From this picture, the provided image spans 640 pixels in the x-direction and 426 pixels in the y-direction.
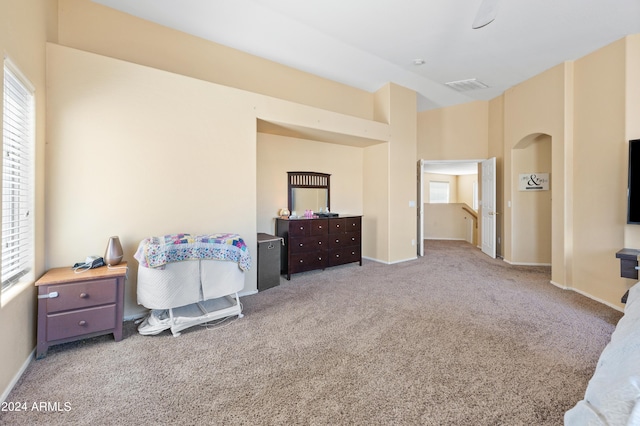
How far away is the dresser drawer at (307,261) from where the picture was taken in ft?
13.5

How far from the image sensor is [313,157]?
4.93 meters

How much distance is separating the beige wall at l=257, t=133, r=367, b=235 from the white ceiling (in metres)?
1.31

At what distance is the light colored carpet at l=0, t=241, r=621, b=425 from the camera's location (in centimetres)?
148

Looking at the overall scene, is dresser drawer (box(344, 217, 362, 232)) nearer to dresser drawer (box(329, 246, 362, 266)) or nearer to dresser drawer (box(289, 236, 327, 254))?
dresser drawer (box(329, 246, 362, 266))

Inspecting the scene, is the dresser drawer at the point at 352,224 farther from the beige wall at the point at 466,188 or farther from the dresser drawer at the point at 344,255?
the beige wall at the point at 466,188

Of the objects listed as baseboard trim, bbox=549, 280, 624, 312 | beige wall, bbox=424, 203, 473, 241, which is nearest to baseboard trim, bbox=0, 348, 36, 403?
baseboard trim, bbox=549, 280, 624, 312

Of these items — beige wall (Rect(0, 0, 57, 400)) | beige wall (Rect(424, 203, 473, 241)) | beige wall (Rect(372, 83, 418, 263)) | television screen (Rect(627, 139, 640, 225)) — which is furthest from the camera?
beige wall (Rect(424, 203, 473, 241))

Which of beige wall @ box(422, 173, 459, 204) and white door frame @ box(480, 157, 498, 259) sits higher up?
beige wall @ box(422, 173, 459, 204)

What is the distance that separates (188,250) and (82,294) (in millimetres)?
822

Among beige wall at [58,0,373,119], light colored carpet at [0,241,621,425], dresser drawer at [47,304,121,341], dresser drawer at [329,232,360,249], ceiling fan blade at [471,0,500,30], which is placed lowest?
light colored carpet at [0,241,621,425]

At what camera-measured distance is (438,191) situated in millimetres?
10695

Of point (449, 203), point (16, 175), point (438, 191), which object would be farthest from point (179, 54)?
point (438, 191)

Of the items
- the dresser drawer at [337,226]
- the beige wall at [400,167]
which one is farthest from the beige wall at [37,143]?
the beige wall at [400,167]

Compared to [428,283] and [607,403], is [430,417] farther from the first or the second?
[428,283]
